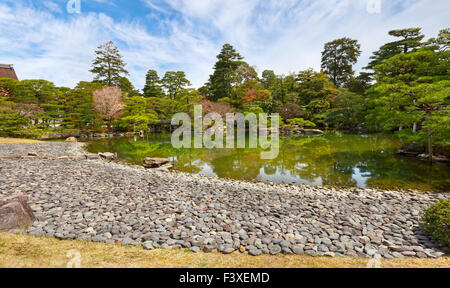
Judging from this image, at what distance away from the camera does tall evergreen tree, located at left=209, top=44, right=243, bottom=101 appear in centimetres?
2569

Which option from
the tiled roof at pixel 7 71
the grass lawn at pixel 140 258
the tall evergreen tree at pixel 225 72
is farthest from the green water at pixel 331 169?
the tiled roof at pixel 7 71

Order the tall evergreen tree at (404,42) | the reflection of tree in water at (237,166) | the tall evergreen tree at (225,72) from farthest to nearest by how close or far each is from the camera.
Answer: the tall evergreen tree at (225,72), the tall evergreen tree at (404,42), the reflection of tree in water at (237,166)

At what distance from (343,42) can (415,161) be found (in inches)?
1063

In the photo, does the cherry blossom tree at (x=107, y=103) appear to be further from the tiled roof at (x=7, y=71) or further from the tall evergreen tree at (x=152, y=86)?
the tiled roof at (x=7, y=71)

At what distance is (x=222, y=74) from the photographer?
26.2 m

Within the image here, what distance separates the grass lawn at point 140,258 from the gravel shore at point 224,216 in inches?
4.7

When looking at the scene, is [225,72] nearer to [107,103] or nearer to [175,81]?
[175,81]

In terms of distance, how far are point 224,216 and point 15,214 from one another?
9.45ft

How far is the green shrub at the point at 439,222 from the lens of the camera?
2.41m

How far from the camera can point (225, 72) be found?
25922 mm

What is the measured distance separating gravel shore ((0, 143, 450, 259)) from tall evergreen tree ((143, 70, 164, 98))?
919 inches
